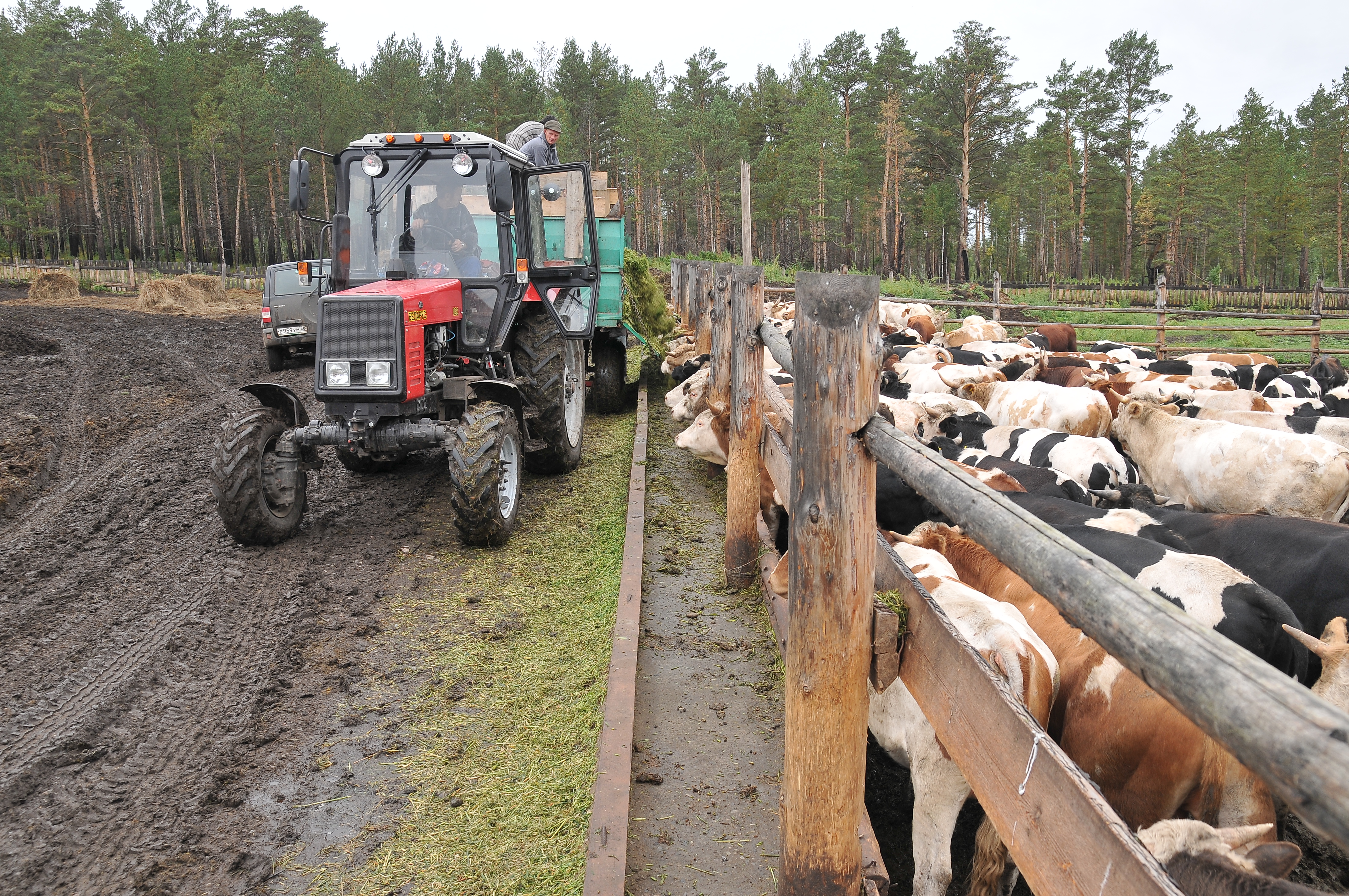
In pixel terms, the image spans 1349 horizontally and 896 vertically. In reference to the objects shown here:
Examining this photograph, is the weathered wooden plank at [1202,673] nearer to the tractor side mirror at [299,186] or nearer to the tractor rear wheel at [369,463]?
the tractor side mirror at [299,186]

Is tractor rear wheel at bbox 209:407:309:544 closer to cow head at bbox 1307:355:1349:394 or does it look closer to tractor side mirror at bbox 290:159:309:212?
tractor side mirror at bbox 290:159:309:212

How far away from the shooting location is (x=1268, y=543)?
14.3ft

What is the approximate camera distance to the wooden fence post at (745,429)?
5379mm

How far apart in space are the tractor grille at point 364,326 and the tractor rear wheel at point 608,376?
16.5 feet

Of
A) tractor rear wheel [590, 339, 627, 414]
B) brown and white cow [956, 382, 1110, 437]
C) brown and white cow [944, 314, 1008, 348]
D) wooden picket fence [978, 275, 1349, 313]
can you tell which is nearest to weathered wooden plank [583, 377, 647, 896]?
brown and white cow [956, 382, 1110, 437]

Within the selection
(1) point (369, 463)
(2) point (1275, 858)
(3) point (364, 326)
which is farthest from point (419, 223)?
(2) point (1275, 858)

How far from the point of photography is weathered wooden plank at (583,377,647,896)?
2910mm

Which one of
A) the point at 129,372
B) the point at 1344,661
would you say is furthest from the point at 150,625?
the point at 129,372

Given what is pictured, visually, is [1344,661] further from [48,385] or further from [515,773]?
[48,385]

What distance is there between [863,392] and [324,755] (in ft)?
9.73

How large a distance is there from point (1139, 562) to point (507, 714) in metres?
2.93

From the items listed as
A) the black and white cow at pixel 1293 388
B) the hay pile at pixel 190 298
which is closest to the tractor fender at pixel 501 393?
the black and white cow at pixel 1293 388

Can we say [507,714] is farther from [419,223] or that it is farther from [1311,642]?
[419,223]

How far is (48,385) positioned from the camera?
12.4 meters
